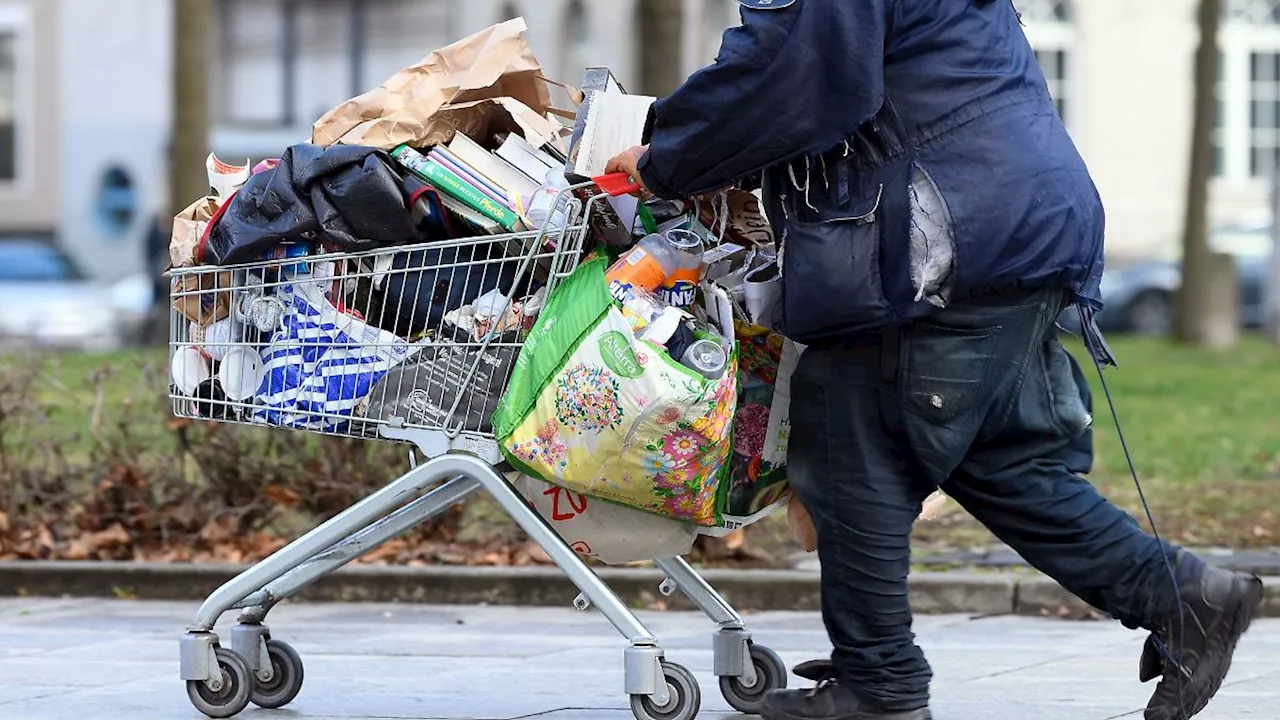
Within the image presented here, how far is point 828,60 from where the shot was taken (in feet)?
13.5

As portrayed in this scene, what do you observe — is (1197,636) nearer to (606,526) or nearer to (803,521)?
(803,521)

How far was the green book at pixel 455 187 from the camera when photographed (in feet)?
15.1

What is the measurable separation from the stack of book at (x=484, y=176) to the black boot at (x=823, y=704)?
1173 mm

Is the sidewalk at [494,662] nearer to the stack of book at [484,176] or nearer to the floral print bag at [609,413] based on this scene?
the floral print bag at [609,413]

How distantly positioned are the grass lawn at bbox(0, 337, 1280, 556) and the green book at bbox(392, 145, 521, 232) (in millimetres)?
3348

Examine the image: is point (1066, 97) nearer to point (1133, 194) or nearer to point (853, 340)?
point (1133, 194)

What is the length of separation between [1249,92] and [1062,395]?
91.0ft

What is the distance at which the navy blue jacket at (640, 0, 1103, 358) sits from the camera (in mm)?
4129

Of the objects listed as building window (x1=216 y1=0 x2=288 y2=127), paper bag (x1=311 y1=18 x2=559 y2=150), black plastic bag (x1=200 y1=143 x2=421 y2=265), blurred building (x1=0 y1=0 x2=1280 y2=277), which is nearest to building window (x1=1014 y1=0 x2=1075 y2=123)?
→ blurred building (x1=0 y1=0 x2=1280 y2=277)

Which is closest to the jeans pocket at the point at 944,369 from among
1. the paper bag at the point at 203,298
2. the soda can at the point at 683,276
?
the soda can at the point at 683,276

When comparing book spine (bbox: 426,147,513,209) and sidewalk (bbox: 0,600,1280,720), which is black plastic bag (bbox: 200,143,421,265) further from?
sidewalk (bbox: 0,600,1280,720)

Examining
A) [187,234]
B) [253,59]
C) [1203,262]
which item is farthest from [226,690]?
[253,59]

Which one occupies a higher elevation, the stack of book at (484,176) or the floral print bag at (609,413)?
the stack of book at (484,176)

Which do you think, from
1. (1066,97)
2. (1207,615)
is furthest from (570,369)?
(1066,97)
